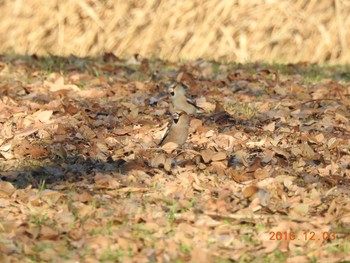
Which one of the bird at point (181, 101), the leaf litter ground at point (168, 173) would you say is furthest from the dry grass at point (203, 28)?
the bird at point (181, 101)

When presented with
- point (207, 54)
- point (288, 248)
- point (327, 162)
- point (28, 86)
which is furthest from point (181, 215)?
Answer: point (207, 54)

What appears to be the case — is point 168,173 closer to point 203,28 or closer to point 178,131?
point 178,131

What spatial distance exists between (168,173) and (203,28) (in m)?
7.63

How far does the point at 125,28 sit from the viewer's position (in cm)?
1406

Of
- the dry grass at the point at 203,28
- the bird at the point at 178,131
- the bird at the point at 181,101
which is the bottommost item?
the dry grass at the point at 203,28

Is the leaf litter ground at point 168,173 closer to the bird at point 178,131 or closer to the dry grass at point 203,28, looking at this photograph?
the bird at point 178,131

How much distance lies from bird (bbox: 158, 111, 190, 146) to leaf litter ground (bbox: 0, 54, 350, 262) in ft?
0.28

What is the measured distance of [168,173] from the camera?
6488 mm

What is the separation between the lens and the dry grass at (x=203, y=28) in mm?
13797

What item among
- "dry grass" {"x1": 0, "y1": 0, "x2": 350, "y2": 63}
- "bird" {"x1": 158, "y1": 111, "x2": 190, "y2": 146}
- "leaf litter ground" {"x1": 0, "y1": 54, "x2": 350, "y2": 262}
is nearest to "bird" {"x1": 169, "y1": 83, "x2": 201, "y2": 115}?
"leaf litter ground" {"x1": 0, "y1": 54, "x2": 350, "y2": 262}

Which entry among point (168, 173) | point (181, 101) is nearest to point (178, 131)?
point (168, 173)

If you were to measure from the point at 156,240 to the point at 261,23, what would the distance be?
8.93 metres

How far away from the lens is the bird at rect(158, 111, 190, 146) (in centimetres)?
713

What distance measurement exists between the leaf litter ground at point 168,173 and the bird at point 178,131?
0.28ft
